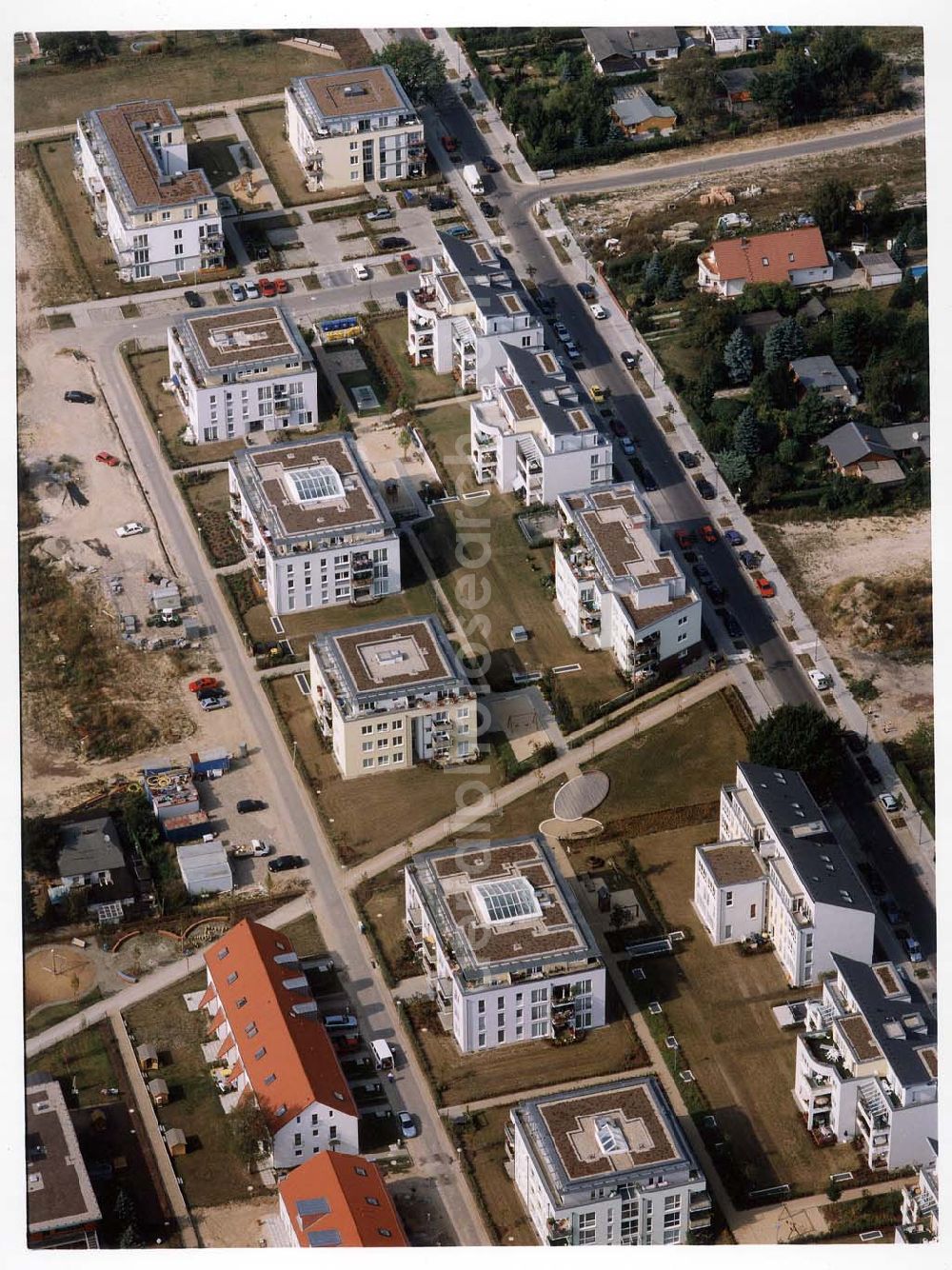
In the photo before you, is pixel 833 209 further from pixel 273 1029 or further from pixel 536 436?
pixel 273 1029

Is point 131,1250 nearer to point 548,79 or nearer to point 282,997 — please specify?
point 282,997

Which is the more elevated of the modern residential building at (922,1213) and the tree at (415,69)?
the tree at (415,69)

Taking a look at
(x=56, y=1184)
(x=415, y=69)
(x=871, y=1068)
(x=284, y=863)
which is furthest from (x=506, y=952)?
(x=415, y=69)

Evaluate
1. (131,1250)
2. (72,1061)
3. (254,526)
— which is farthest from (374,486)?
(131,1250)

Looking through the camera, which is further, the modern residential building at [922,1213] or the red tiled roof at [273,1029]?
the red tiled roof at [273,1029]

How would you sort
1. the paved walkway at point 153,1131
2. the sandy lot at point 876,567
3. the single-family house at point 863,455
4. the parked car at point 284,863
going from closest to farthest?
the paved walkway at point 153,1131 < the parked car at point 284,863 < the sandy lot at point 876,567 < the single-family house at point 863,455

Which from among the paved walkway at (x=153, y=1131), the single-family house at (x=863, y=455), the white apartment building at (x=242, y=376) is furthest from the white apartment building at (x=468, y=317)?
Result: the paved walkway at (x=153, y=1131)

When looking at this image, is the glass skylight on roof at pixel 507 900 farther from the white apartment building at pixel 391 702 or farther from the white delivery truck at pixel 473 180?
the white delivery truck at pixel 473 180

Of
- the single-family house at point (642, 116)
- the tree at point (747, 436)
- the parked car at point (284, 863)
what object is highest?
the single-family house at point (642, 116)
